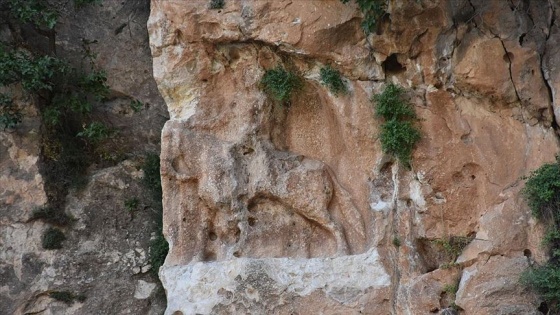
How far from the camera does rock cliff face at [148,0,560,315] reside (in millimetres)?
6875

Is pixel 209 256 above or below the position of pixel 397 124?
below

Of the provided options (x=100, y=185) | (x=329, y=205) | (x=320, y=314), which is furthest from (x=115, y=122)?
(x=320, y=314)

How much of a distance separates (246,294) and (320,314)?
788 millimetres

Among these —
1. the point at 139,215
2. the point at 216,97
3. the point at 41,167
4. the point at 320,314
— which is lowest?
the point at 320,314

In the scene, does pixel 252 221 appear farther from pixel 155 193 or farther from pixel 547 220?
pixel 547 220

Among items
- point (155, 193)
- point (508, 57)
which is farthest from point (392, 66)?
point (155, 193)

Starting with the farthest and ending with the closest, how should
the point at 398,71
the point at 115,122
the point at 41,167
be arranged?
1. the point at 115,122
2. the point at 41,167
3. the point at 398,71

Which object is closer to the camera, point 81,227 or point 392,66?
point 392,66

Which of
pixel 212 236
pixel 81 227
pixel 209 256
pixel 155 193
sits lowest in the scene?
pixel 209 256

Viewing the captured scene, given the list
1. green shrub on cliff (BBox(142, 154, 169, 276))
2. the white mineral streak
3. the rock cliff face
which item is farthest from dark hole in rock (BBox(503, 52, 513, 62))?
green shrub on cliff (BBox(142, 154, 169, 276))

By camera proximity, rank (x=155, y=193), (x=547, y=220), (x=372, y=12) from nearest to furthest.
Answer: (x=547, y=220) → (x=372, y=12) → (x=155, y=193)

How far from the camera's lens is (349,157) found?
7609 mm

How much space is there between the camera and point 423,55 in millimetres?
7184

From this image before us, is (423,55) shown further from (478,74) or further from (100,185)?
(100,185)
